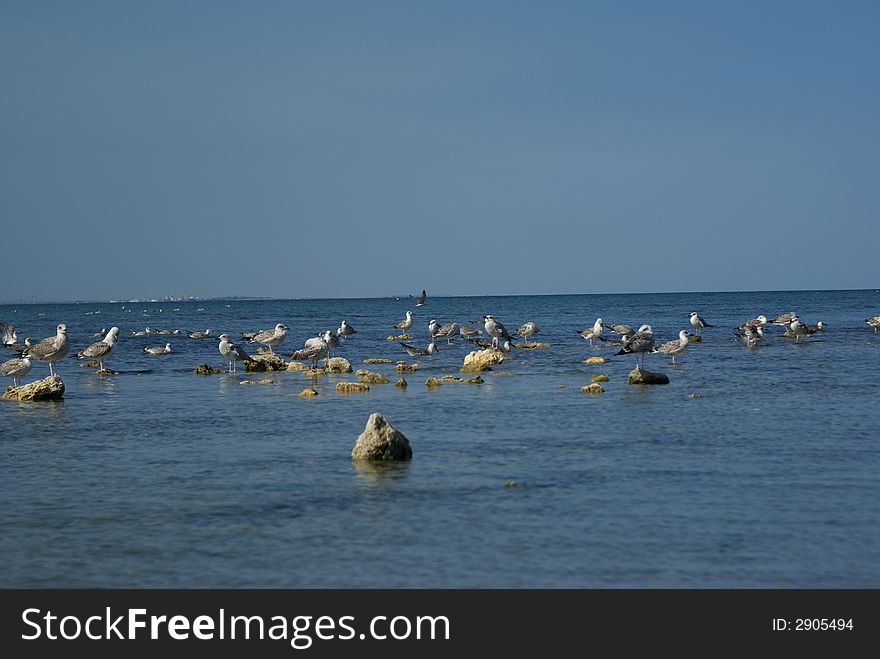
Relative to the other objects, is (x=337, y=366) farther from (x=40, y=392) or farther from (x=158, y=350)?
(x=158, y=350)

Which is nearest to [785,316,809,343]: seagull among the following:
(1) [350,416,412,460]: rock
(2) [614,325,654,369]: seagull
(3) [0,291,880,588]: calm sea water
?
(2) [614,325,654,369]: seagull

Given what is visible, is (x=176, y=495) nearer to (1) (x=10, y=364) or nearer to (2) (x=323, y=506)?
(2) (x=323, y=506)

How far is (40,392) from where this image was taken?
22109 mm

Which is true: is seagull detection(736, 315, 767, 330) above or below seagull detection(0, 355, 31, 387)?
above

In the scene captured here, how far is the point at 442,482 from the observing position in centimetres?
1181

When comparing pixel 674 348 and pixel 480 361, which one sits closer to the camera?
pixel 480 361

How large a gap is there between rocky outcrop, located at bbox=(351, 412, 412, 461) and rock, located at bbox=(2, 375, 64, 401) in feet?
39.1

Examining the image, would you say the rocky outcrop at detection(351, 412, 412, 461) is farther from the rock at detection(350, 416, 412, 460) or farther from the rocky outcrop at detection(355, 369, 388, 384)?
the rocky outcrop at detection(355, 369, 388, 384)

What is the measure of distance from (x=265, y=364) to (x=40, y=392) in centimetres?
966

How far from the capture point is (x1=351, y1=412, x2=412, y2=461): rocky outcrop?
515 inches

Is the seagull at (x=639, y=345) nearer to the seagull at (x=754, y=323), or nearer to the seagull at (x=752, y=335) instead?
the seagull at (x=752, y=335)

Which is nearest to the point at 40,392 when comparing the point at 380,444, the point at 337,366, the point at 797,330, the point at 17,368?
the point at 17,368
